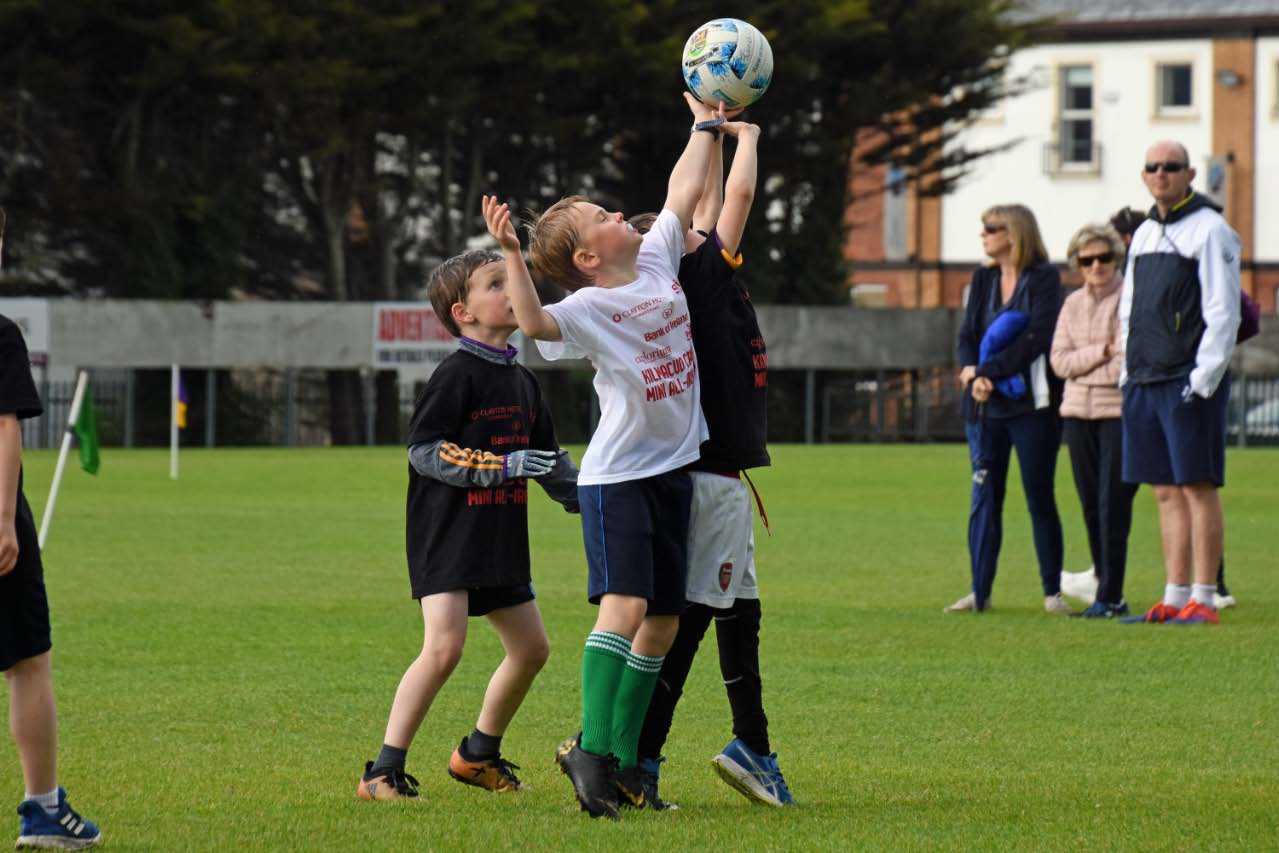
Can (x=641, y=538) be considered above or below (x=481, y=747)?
above

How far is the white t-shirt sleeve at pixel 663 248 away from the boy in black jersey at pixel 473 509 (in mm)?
468

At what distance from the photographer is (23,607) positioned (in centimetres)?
560

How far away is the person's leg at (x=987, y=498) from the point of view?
38.2 feet

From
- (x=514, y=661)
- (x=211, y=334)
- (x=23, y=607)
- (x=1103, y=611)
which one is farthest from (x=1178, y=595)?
(x=211, y=334)

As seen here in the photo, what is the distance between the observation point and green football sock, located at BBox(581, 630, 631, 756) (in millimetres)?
6137

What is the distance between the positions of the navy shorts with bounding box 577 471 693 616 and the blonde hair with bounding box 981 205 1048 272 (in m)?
5.49

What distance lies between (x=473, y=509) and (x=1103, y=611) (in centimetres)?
575

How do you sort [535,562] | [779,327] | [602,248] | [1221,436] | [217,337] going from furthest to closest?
[779,327]
[217,337]
[535,562]
[1221,436]
[602,248]

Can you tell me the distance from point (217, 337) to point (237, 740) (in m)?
29.9

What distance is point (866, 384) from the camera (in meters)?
42.2

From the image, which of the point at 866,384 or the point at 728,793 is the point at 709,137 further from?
the point at 866,384

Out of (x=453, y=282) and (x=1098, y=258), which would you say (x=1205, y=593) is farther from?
(x=453, y=282)

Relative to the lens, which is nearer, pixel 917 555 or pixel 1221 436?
pixel 1221 436

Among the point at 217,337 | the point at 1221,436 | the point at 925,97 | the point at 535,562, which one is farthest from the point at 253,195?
the point at 1221,436
